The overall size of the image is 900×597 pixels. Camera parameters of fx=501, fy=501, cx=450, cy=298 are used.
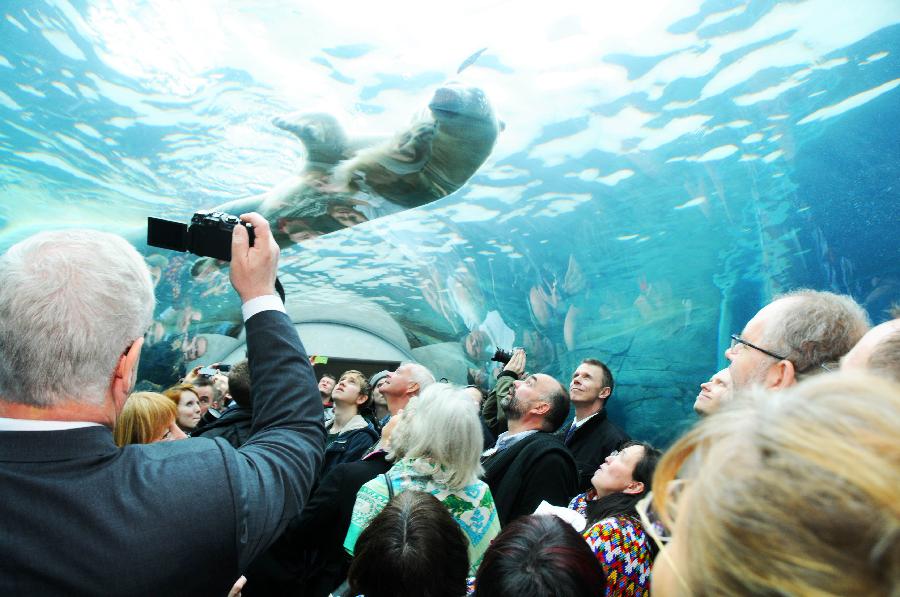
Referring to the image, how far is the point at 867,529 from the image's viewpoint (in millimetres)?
552

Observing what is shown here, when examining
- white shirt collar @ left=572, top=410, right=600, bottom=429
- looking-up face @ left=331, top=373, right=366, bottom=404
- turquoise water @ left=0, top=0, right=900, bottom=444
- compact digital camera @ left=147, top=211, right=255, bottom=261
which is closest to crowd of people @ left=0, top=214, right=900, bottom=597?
compact digital camera @ left=147, top=211, right=255, bottom=261

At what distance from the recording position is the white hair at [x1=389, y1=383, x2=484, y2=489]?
255cm

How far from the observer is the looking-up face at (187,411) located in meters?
4.23

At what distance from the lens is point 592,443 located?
448cm

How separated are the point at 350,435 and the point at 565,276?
7932 mm

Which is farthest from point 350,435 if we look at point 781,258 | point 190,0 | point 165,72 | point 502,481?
point 165,72

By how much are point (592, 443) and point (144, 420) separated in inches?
137

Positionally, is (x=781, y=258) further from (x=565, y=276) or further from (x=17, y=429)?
(x=17, y=429)

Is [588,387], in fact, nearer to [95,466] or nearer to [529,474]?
[529,474]

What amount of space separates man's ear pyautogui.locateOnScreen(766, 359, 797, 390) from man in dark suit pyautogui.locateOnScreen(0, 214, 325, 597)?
179 centimetres

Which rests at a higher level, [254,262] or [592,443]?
[254,262]

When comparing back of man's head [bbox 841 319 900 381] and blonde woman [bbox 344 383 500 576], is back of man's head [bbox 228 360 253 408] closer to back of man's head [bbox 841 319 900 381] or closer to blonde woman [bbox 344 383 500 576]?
blonde woman [bbox 344 383 500 576]

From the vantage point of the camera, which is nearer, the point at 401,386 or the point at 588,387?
the point at 401,386

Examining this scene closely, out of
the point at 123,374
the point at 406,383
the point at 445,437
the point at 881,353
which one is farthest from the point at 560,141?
the point at 123,374
